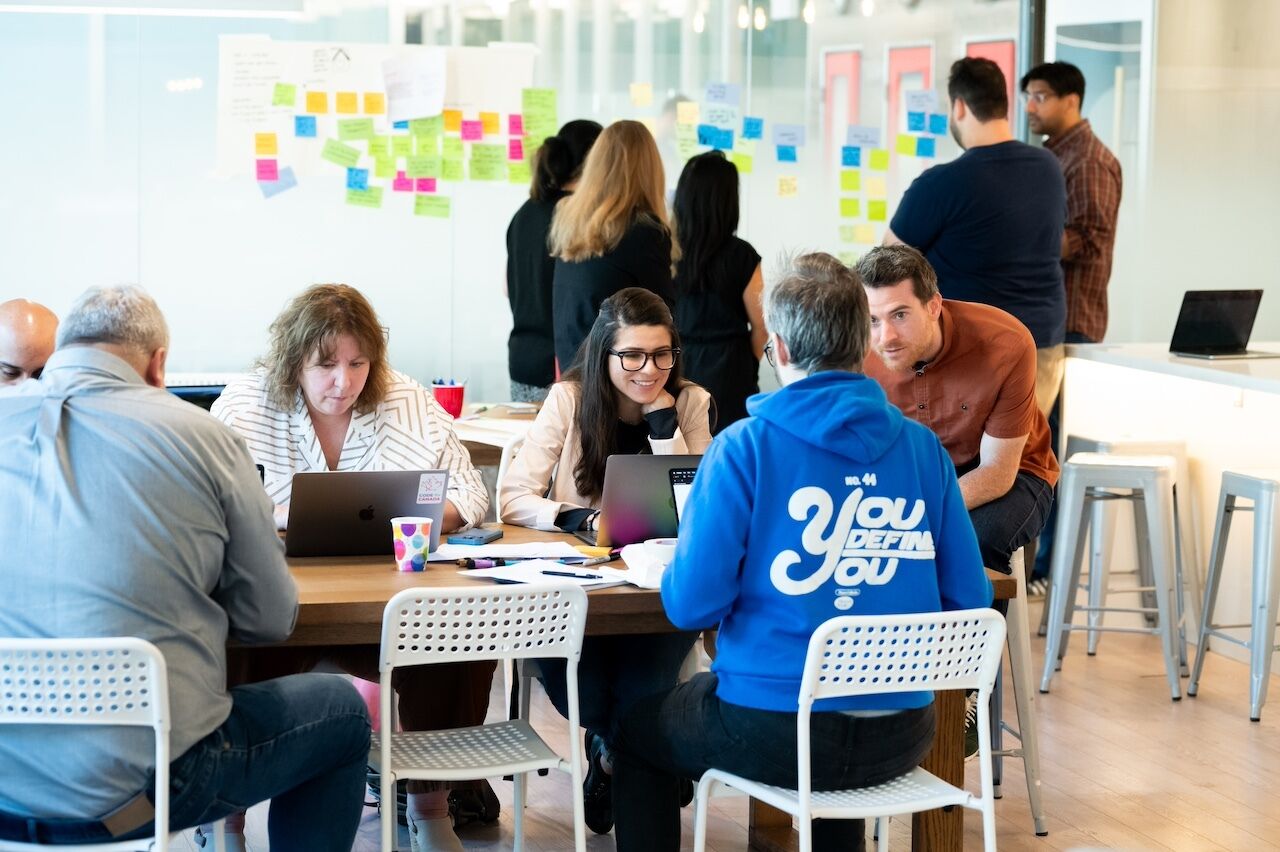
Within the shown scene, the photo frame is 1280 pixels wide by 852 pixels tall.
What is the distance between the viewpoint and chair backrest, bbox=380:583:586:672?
2.45 metres

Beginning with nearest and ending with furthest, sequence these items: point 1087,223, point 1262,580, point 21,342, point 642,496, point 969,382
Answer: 1. point 642,496
2. point 969,382
3. point 21,342
4. point 1262,580
5. point 1087,223

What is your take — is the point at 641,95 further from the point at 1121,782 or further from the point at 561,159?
the point at 1121,782

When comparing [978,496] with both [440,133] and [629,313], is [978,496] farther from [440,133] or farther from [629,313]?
[440,133]

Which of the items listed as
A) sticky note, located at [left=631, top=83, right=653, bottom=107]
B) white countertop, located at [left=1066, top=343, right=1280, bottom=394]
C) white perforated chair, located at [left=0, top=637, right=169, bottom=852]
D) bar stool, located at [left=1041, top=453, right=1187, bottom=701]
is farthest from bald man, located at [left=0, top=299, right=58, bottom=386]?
white countertop, located at [left=1066, top=343, right=1280, bottom=394]

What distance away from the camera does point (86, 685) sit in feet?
7.16

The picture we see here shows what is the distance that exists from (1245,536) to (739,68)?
2.65 metres

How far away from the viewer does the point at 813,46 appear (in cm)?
623

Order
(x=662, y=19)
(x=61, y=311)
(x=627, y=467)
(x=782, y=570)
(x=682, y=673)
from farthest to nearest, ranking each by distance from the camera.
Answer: (x=662, y=19)
(x=61, y=311)
(x=682, y=673)
(x=627, y=467)
(x=782, y=570)


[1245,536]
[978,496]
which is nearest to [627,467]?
[978,496]

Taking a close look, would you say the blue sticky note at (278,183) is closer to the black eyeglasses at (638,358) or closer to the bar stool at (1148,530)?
the black eyeglasses at (638,358)

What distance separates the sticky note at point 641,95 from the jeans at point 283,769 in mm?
3977

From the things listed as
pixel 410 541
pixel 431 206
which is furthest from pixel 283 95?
pixel 410 541

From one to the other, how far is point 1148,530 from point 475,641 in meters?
2.98

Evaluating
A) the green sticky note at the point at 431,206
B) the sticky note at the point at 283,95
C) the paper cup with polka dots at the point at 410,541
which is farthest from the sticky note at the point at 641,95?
the paper cup with polka dots at the point at 410,541
